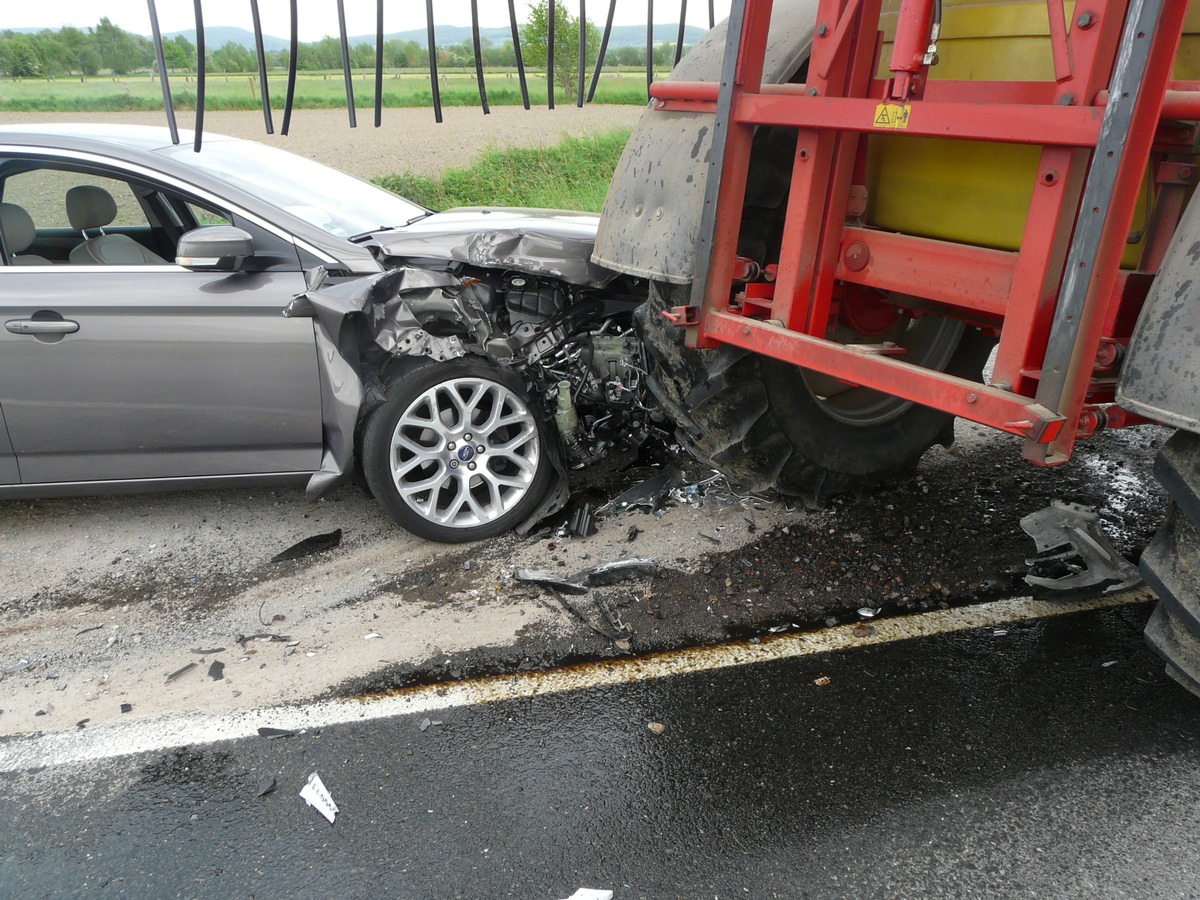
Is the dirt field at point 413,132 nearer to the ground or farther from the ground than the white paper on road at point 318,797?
farther from the ground

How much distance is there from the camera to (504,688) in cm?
297

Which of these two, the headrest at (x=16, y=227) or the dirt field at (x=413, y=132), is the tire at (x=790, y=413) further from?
the dirt field at (x=413, y=132)

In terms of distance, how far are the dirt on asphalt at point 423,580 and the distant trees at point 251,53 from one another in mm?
2006

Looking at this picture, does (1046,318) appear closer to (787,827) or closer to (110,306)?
(787,827)

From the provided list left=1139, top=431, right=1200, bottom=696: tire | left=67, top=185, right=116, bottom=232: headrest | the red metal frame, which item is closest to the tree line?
left=67, top=185, right=116, bottom=232: headrest

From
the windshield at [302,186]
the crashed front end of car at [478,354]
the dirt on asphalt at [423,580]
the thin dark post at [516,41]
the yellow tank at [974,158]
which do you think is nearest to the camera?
the yellow tank at [974,158]

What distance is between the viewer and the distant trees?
3.78m

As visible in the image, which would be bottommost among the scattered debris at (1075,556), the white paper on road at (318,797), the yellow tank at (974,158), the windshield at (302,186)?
the white paper on road at (318,797)

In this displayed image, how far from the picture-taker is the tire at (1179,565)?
7.07 feet

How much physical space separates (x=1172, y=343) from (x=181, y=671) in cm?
313

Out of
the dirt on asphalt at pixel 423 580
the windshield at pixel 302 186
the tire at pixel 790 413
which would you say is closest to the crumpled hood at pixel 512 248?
the windshield at pixel 302 186

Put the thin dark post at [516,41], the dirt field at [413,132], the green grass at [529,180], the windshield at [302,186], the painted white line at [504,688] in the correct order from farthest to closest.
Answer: the dirt field at [413,132] < the green grass at [529,180] < the windshield at [302,186] < the thin dark post at [516,41] < the painted white line at [504,688]

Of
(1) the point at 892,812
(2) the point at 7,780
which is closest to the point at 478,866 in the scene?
(1) the point at 892,812

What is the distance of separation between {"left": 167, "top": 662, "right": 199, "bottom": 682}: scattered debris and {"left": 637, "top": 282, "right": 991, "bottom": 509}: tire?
76.3 inches
